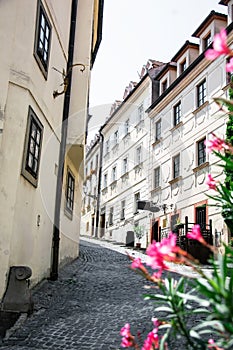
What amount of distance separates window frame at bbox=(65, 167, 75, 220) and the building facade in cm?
3

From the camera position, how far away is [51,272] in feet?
32.8

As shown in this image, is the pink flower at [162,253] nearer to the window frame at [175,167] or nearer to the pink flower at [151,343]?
the pink flower at [151,343]

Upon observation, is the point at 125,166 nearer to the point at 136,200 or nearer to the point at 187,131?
the point at 136,200

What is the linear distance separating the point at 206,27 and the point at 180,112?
13.7 ft

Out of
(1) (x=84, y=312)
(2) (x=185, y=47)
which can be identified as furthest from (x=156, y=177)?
(1) (x=84, y=312)

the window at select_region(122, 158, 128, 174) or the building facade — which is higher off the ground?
the window at select_region(122, 158, 128, 174)

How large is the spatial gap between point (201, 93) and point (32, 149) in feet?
39.5

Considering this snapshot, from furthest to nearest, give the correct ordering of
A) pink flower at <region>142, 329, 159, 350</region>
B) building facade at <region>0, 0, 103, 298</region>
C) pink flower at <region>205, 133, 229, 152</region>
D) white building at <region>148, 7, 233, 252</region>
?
white building at <region>148, 7, 233, 252</region> < building facade at <region>0, 0, 103, 298</region> < pink flower at <region>205, 133, 229, 152</region> < pink flower at <region>142, 329, 159, 350</region>

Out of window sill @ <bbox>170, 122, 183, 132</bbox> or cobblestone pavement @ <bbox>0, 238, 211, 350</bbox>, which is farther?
window sill @ <bbox>170, 122, 183, 132</bbox>

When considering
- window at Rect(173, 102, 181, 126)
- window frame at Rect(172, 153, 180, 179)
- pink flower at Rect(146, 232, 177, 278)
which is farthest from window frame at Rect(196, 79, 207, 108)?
pink flower at Rect(146, 232, 177, 278)

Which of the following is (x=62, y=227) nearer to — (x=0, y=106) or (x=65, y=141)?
(x=65, y=141)

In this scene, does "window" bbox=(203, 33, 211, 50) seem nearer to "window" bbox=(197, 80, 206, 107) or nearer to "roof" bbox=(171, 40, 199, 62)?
"roof" bbox=(171, 40, 199, 62)

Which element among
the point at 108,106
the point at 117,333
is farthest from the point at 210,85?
the point at 108,106

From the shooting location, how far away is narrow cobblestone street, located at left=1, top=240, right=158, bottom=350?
5445 mm
